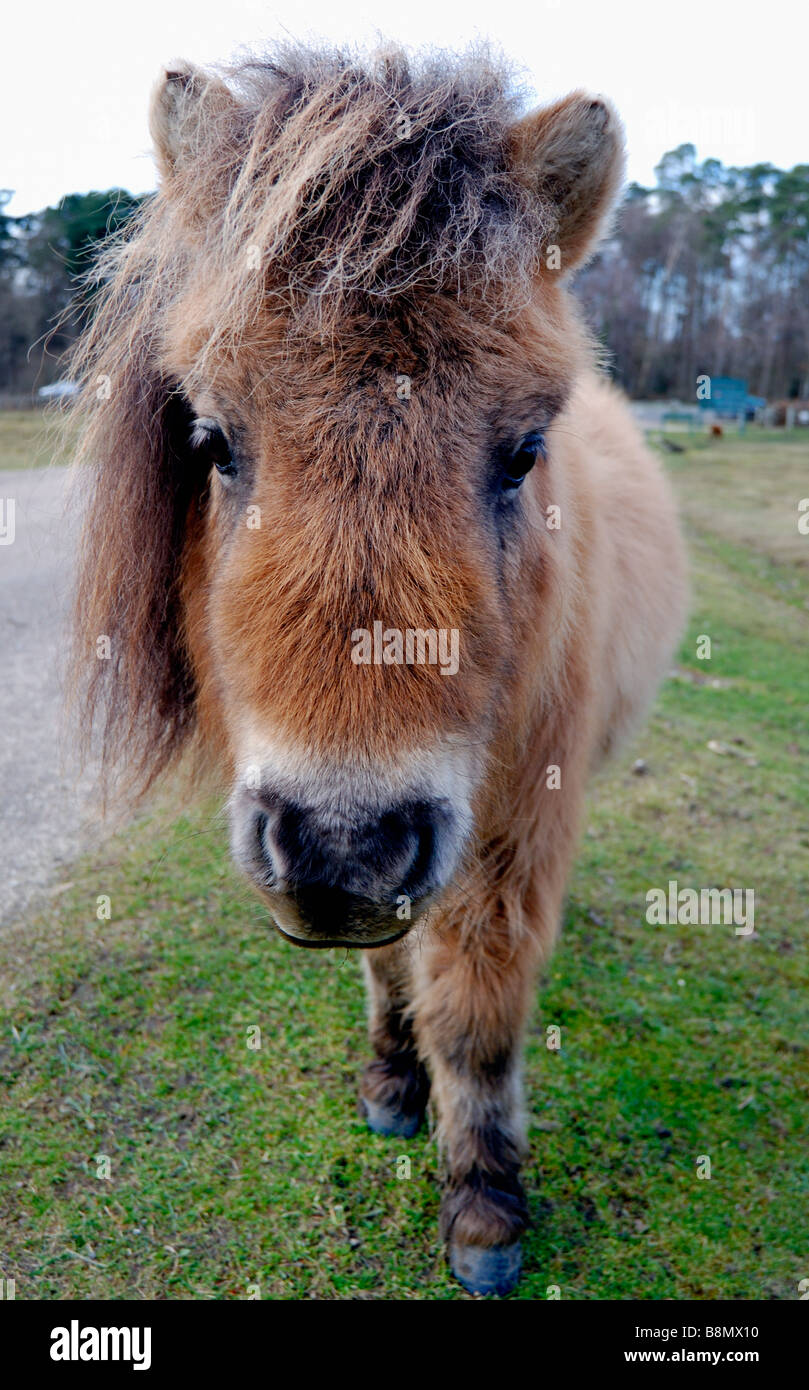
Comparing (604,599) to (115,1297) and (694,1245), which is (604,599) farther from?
(115,1297)

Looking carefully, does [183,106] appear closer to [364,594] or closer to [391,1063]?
[364,594]

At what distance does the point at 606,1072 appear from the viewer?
3973mm

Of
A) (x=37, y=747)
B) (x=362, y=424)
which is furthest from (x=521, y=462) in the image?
(x=37, y=747)

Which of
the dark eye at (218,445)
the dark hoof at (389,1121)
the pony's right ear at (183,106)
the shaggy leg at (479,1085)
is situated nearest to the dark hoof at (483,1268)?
the shaggy leg at (479,1085)

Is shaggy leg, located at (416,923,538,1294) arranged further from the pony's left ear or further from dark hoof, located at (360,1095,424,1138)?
the pony's left ear

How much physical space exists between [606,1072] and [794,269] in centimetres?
6178

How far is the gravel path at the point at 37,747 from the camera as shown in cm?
338

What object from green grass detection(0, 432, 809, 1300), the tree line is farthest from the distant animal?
the tree line

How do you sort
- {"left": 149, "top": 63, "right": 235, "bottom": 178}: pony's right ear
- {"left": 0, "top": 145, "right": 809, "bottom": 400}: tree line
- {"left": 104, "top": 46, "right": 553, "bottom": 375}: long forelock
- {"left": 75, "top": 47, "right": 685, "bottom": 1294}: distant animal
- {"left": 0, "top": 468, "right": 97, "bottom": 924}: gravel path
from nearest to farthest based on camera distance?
{"left": 75, "top": 47, "right": 685, "bottom": 1294}: distant animal, {"left": 104, "top": 46, "right": 553, "bottom": 375}: long forelock, {"left": 149, "top": 63, "right": 235, "bottom": 178}: pony's right ear, {"left": 0, "top": 468, "right": 97, "bottom": 924}: gravel path, {"left": 0, "top": 145, "right": 809, "bottom": 400}: tree line

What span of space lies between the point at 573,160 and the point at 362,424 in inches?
39.4

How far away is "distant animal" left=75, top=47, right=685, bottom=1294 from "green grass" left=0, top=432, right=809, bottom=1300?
1.40 ft

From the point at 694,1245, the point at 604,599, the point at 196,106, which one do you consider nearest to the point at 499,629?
the point at 604,599

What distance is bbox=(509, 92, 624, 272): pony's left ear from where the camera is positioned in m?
2.11

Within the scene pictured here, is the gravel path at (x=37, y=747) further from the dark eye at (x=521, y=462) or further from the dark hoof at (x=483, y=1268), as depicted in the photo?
the dark hoof at (x=483, y=1268)
